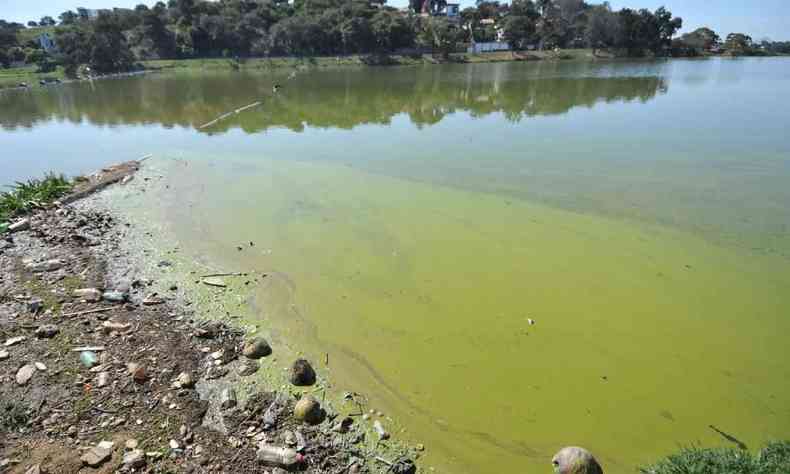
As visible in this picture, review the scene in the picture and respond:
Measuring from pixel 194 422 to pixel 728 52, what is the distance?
10058 centimetres

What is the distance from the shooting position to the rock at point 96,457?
3.30m

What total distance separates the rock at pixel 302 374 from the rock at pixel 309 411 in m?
0.37

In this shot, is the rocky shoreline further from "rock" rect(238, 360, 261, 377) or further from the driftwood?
the driftwood

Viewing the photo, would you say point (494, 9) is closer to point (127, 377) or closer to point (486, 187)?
point (486, 187)

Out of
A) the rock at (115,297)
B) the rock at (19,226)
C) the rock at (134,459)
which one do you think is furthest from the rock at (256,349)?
the rock at (19,226)

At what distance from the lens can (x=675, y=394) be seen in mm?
4180

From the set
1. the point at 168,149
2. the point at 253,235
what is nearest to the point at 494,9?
the point at 168,149

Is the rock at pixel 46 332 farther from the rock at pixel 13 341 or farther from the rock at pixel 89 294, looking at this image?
the rock at pixel 89 294

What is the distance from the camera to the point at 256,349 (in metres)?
4.65

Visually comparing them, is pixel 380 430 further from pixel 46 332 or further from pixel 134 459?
pixel 46 332

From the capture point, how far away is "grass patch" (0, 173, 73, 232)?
28.0 feet

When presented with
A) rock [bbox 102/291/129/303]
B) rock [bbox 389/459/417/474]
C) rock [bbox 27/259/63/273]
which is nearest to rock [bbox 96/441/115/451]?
rock [bbox 389/459/417/474]

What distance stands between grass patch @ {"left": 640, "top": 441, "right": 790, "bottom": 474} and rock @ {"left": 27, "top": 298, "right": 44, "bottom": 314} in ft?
22.1

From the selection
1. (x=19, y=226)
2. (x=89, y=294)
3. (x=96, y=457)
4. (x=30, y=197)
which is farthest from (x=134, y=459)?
(x=30, y=197)
